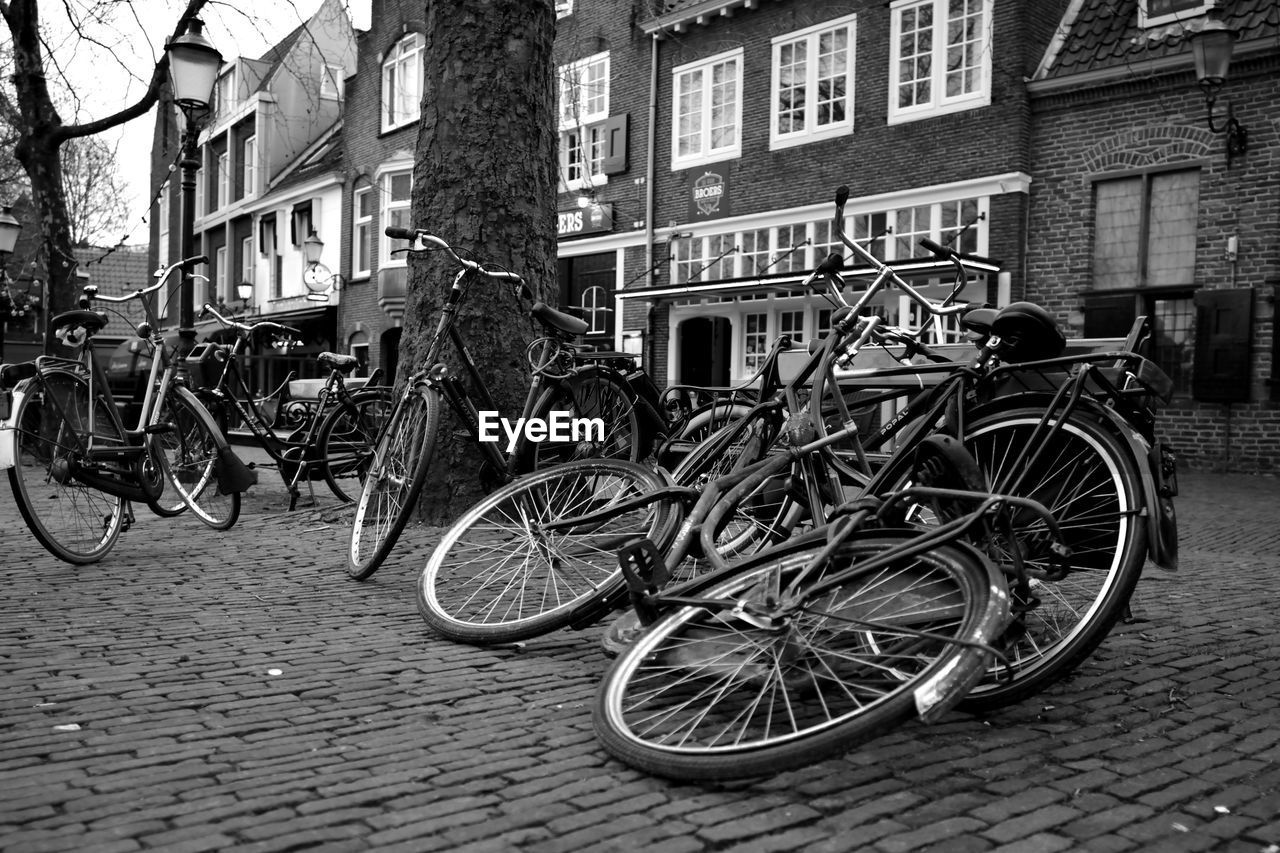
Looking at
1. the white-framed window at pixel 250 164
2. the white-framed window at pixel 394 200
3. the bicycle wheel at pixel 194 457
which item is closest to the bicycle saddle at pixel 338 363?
the bicycle wheel at pixel 194 457

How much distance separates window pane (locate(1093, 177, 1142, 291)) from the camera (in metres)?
14.7

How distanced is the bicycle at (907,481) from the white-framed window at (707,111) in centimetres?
1642

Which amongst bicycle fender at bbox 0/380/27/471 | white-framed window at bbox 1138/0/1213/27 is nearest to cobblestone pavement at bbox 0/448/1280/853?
bicycle fender at bbox 0/380/27/471

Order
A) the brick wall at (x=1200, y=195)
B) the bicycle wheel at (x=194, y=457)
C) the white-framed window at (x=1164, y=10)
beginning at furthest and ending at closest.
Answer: the white-framed window at (x=1164, y=10)
the brick wall at (x=1200, y=195)
the bicycle wheel at (x=194, y=457)

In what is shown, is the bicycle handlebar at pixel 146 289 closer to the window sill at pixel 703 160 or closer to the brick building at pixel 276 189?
the window sill at pixel 703 160

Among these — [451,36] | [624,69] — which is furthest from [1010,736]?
[624,69]

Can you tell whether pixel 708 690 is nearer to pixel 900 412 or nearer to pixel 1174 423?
pixel 900 412

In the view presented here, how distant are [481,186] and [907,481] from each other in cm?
402

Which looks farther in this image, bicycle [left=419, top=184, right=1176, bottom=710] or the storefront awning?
the storefront awning

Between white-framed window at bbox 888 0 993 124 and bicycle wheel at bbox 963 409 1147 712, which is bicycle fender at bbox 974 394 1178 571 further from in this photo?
white-framed window at bbox 888 0 993 124

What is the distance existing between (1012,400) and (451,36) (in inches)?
178

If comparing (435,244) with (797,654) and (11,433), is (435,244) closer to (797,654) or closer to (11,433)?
(11,433)

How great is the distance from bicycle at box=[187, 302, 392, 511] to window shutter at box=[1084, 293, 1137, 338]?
34.1 ft

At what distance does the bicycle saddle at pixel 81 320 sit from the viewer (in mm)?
5559
